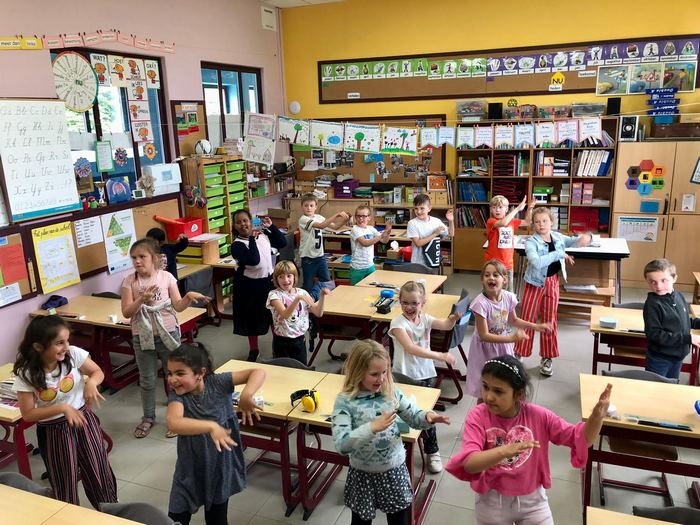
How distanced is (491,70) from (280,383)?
6.19 meters

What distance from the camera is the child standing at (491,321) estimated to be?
3766mm

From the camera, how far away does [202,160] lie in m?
6.86

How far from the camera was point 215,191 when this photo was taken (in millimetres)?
7145

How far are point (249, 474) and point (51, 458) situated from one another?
133 centimetres

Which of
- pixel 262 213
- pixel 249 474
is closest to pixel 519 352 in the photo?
pixel 249 474

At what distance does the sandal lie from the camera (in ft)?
14.4

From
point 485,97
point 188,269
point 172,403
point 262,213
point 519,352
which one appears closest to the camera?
point 172,403

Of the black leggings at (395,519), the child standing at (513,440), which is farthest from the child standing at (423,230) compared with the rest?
the child standing at (513,440)

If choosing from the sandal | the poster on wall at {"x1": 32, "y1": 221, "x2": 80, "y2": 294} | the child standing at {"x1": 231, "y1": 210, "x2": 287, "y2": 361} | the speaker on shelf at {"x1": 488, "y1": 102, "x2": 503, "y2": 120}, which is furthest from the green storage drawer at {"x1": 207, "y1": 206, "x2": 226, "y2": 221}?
the speaker on shelf at {"x1": 488, "y1": 102, "x2": 503, "y2": 120}

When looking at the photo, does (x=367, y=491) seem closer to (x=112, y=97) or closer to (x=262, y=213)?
(x=112, y=97)

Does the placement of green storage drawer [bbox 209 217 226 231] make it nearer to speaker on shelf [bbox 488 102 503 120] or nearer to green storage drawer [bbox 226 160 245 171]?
green storage drawer [bbox 226 160 245 171]

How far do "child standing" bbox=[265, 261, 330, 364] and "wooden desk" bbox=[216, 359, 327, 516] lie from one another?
62 centimetres

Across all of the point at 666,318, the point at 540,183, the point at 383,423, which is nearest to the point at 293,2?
the point at 540,183

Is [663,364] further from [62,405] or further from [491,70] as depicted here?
[491,70]
